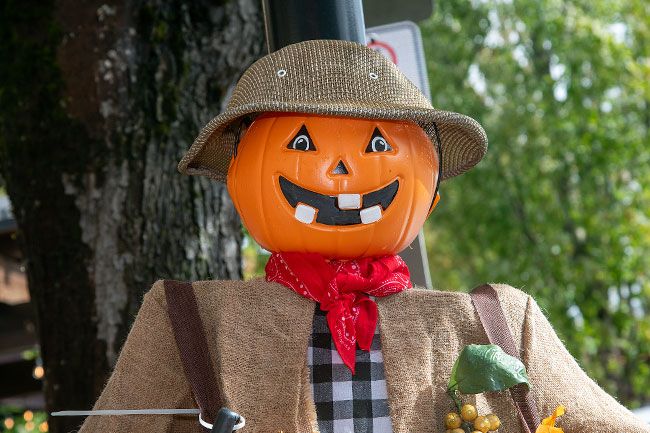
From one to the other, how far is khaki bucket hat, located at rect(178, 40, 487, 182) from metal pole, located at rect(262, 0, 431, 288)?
0.58ft

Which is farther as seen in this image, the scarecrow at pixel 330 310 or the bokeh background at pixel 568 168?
the bokeh background at pixel 568 168

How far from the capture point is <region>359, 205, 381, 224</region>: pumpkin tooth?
8.16 feet

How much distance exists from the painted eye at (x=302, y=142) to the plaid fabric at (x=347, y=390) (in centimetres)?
52

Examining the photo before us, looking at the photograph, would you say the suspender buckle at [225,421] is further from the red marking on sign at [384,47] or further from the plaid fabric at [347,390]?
the red marking on sign at [384,47]

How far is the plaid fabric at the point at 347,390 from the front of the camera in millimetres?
2453

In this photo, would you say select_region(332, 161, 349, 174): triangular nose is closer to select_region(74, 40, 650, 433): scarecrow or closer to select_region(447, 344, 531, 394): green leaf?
select_region(74, 40, 650, 433): scarecrow

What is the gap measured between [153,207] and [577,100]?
810 cm

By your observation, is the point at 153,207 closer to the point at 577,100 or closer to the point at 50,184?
the point at 50,184

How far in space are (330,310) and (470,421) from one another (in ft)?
1.56

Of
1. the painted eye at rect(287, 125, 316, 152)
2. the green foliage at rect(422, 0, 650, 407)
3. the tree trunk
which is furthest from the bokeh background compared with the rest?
the painted eye at rect(287, 125, 316, 152)

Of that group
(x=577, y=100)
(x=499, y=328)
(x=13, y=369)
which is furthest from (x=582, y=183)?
(x=499, y=328)

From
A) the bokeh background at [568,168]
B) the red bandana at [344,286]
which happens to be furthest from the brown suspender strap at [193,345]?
the bokeh background at [568,168]

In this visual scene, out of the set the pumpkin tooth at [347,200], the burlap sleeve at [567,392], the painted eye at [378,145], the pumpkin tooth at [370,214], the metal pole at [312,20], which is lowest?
the burlap sleeve at [567,392]

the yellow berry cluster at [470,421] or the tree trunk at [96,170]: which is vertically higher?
the tree trunk at [96,170]
